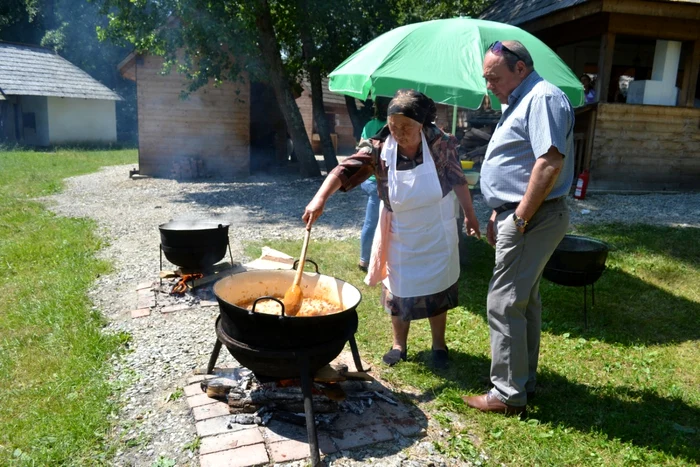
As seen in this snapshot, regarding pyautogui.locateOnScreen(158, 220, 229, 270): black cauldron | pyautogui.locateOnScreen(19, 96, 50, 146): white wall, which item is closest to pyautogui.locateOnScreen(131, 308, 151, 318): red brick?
pyautogui.locateOnScreen(158, 220, 229, 270): black cauldron

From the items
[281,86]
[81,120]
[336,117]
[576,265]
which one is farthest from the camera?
[81,120]

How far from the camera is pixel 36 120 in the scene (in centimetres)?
2619

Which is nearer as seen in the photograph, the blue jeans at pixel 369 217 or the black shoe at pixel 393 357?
the black shoe at pixel 393 357

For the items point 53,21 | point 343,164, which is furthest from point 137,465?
point 53,21

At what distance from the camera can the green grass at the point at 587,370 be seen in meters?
3.05

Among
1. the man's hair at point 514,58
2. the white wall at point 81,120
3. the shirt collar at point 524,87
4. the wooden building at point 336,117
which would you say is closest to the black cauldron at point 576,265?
the shirt collar at point 524,87

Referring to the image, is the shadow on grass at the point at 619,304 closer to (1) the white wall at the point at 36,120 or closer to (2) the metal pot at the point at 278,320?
(2) the metal pot at the point at 278,320

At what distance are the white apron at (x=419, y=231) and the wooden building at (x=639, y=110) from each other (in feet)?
27.9

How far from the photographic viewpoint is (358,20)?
1322cm

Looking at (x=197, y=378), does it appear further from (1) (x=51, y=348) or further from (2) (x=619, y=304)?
(2) (x=619, y=304)

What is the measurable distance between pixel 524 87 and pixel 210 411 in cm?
262

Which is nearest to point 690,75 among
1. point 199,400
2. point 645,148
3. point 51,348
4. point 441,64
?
point 645,148

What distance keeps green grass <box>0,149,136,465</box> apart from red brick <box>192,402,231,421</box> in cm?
51

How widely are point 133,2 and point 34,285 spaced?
840 centimetres
